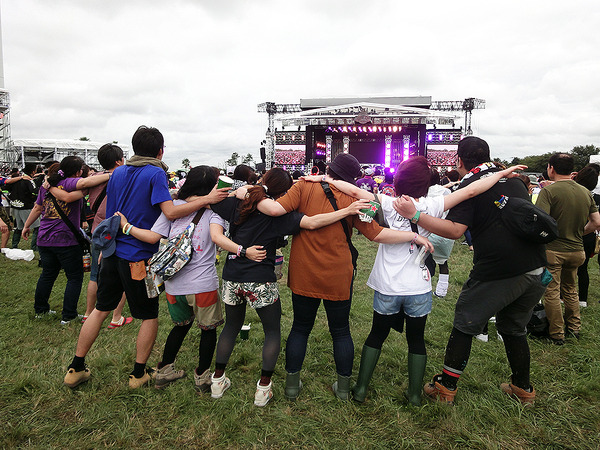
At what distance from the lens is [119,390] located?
2430 mm

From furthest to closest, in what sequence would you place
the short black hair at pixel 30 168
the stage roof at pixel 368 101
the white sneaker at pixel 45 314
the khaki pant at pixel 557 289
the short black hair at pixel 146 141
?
the stage roof at pixel 368 101 → the short black hair at pixel 30 168 → the white sneaker at pixel 45 314 → the khaki pant at pixel 557 289 → the short black hair at pixel 146 141

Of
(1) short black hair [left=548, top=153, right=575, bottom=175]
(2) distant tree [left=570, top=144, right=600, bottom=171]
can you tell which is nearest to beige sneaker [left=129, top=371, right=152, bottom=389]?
(1) short black hair [left=548, top=153, right=575, bottom=175]

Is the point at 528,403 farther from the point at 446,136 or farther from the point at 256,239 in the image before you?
the point at 446,136

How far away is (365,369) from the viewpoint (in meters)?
2.35

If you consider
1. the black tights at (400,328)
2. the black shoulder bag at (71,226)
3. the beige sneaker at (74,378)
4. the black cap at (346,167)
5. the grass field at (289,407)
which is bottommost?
the grass field at (289,407)

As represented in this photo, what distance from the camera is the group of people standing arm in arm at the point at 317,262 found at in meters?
2.17

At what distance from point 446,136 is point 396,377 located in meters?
34.4

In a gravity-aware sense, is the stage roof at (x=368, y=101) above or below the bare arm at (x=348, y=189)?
above

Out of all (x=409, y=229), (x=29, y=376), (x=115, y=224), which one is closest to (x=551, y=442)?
(x=409, y=229)

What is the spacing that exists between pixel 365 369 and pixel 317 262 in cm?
85

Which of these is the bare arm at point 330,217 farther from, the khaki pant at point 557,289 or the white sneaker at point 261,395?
the khaki pant at point 557,289

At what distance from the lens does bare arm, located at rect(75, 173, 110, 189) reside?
10.4ft

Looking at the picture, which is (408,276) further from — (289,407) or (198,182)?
(198,182)

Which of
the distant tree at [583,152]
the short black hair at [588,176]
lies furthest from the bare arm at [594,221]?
the distant tree at [583,152]
